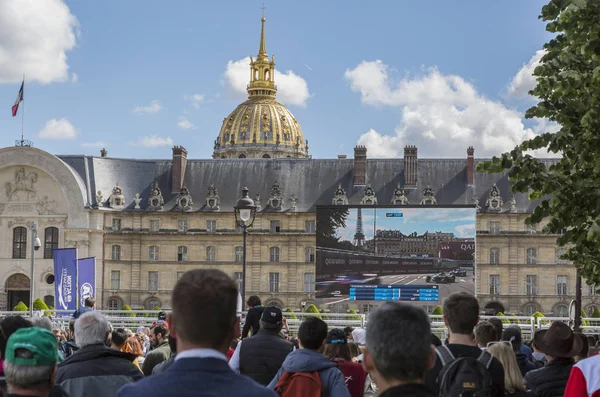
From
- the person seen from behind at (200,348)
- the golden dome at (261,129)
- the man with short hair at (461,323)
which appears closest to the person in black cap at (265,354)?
the man with short hair at (461,323)

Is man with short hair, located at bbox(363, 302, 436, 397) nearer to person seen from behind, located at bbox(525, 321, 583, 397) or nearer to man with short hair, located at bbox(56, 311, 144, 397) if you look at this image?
man with short hair, located at bbox(56, 311, 144, 397)

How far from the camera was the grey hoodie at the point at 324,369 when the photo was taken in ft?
24.3

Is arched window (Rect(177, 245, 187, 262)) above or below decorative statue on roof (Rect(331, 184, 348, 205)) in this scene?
below

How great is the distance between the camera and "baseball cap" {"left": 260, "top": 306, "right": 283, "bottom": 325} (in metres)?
8.45

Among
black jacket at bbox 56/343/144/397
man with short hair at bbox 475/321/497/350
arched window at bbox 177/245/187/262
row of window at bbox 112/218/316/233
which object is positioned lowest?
black jacket at bbox 56/343/144/397

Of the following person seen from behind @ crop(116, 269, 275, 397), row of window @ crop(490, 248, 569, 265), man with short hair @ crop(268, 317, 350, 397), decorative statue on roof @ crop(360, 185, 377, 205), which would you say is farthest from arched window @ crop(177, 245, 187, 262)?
person seen from behind @ crop(116, 269, 275, 397)

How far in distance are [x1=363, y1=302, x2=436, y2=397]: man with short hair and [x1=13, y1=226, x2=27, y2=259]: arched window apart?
198ft

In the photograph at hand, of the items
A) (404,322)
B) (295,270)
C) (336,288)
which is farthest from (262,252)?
(404,322)

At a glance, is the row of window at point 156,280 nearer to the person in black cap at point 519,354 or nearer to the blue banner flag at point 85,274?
the blue banner flag at point 85,274

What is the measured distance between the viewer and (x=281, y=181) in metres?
65.5

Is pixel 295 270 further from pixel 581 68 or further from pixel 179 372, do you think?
pixel 179 372

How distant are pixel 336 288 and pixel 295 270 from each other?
49.5 ft

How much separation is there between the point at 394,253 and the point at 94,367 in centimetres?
4250

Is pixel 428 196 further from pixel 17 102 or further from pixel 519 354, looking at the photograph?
pixel 519 354
